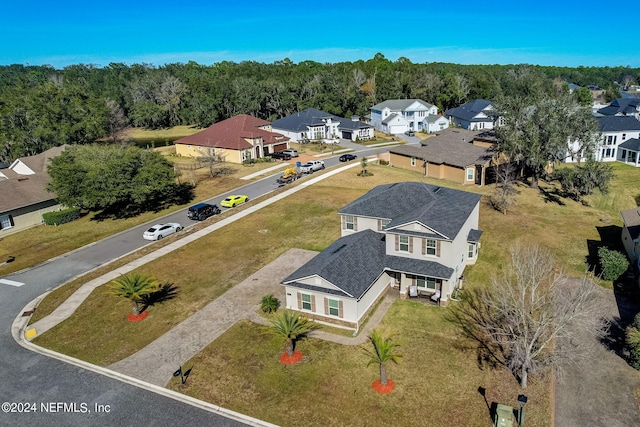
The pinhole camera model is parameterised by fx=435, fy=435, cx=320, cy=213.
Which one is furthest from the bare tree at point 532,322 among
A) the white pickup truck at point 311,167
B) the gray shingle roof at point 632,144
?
the gray shingle roof at point 632,144

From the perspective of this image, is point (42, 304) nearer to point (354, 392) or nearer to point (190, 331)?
point (190, 331)

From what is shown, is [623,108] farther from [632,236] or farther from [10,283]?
[10,283]

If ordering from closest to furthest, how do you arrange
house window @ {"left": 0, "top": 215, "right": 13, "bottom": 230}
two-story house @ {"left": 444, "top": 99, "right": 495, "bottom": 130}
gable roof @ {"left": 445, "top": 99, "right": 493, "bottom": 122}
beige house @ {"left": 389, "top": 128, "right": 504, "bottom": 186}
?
1. house window @ {"left": 0, "top": 215, "right": 13, "bottom": 230}
2. beige house @ {"left": 389, "top": 128, "right": 504, "bottom": 186}
3. two-story house @ {"left": 444, "top": 99, "right": 495, "bottom": 130}
4. gable roof @ {"left": 445, "top": 99, "right": 493, "bottom": 122}

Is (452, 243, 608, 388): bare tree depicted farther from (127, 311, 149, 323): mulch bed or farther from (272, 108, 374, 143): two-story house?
(272, 108, 374, 143): two-story house

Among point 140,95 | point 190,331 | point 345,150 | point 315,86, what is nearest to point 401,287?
point 190,331

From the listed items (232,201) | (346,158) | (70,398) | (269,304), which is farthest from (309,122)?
(70,398)

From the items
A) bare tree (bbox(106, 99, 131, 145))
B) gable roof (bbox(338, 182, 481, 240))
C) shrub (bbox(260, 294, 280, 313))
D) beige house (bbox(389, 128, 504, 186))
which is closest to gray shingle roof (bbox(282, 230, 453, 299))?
shrub (bbox(260, 294, 280, 313))

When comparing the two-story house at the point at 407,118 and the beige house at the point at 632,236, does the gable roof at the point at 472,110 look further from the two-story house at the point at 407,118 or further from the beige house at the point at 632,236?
the beige house at the point at 632,236
